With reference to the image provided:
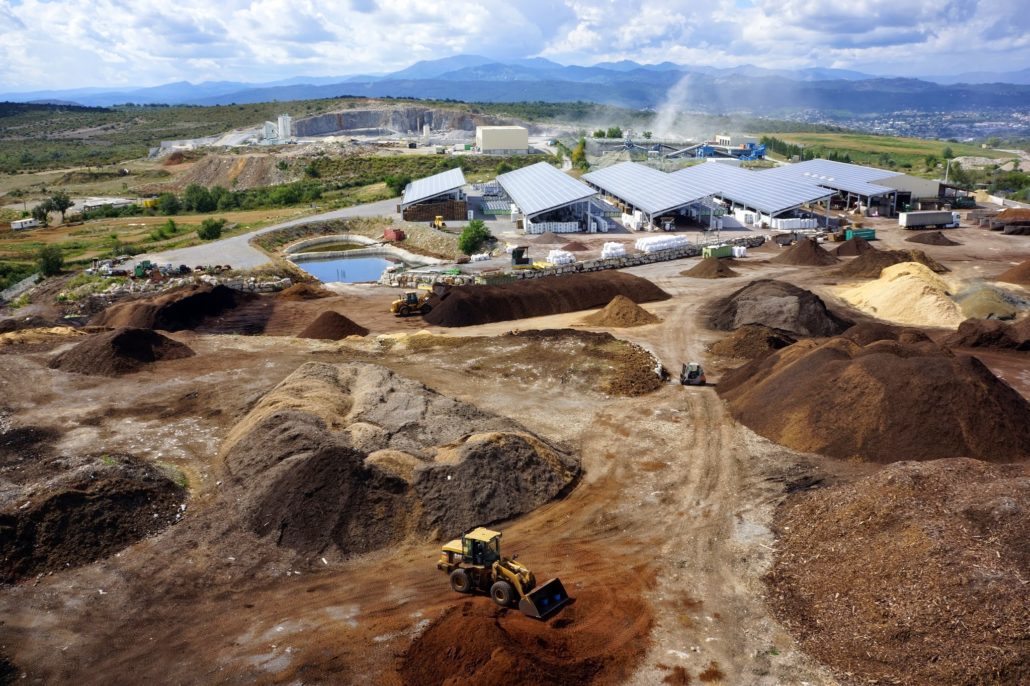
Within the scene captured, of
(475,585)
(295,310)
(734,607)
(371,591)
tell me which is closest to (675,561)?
(734,607)

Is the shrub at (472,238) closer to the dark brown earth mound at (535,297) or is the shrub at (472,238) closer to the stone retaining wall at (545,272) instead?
the stone retaining wall at (545,272)

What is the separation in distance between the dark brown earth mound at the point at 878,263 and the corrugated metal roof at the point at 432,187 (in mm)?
38050

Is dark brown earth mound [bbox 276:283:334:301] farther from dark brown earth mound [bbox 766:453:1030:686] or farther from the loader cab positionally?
dark brown earth mound [bbox 766:453:1030:686]

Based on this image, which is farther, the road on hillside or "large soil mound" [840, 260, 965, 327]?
the road on hillside

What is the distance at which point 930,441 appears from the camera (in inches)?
966

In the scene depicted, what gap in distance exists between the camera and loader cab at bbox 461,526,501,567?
57.9 feet

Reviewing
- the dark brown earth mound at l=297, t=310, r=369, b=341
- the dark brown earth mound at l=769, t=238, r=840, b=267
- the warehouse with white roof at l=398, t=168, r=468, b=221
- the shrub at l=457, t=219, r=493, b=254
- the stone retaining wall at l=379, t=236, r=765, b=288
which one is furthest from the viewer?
the warehouse with white roof at l=398, t=168, r=468, b=221

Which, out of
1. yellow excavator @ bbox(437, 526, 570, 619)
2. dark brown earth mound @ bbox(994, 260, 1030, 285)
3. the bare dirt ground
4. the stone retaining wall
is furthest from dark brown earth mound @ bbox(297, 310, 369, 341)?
dark brown earth mound @ bbox(994, 260, 1030, 285)

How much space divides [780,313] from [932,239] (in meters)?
33.7

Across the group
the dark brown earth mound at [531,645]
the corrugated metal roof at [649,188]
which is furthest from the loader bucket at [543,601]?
the corrugated metal roof at [649,188]

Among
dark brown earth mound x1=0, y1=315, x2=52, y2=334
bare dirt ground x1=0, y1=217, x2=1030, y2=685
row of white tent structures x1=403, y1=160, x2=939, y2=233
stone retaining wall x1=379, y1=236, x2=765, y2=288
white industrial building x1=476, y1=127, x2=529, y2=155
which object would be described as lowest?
bare dirt ground x1=0, y1=217, x2=1030, y2=685

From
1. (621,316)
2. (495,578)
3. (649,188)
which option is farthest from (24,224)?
(495,578)

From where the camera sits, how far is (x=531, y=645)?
15625 millimetres

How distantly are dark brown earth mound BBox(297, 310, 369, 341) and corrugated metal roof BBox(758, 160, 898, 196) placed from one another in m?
58.1
